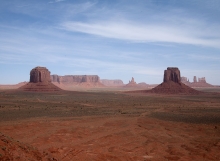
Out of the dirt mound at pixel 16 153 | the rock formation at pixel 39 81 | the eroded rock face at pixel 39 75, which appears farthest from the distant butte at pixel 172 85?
the dirt mound at pixel 16 153

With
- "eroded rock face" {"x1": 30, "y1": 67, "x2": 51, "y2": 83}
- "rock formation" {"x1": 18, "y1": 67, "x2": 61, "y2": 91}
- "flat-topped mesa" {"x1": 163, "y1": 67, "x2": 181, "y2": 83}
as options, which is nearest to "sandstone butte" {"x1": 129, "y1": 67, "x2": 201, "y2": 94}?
"flat-topped mesa" {"x1": 163, "y1": 67, "x2": 181, "y2": 83}

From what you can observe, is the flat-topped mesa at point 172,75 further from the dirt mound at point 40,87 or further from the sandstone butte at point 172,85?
the dirt mound at point 40,87

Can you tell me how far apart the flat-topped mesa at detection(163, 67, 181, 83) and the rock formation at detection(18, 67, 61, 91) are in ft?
169

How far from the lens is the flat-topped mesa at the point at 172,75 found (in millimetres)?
100438

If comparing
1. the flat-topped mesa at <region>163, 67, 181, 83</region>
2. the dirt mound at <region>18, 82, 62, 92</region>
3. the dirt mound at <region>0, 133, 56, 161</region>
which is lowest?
the dirt mound at <region>0, 133, 56, 161</region>

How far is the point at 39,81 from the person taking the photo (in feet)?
326

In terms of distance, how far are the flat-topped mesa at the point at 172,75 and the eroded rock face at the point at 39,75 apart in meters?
57.3

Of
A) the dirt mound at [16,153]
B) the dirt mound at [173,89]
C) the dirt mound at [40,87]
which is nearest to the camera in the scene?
the dirt mound at [16,153]

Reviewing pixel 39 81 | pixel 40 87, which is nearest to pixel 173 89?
pixel 40 87

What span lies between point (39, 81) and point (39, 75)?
2.84 m

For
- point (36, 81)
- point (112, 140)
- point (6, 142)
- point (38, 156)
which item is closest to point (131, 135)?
point (112, 140)

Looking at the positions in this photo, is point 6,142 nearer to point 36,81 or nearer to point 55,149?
point 55,149

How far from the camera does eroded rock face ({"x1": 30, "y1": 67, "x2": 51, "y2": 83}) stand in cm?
9894

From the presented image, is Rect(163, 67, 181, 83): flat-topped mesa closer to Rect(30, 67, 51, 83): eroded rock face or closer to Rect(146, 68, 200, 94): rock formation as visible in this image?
Rect(146, 68, 200, 94): rock formation
